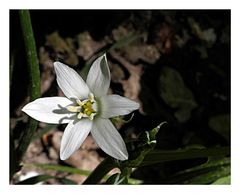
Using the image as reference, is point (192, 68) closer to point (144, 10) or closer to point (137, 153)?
point (144, 10)

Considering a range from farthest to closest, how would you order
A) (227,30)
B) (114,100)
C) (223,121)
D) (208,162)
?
(227,30)
(223,121)
(208,162)
(114,100)

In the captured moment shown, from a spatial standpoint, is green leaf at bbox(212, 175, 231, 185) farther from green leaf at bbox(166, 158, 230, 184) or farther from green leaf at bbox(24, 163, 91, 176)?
green leaf at bbox(24, 163, 91, 176)

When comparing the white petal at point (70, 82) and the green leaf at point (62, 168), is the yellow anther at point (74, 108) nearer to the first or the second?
the white petal at point (70, 82)

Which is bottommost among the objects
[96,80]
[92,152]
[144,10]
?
[92,152]

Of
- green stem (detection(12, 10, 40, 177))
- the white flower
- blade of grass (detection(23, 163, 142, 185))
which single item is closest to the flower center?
the white flower

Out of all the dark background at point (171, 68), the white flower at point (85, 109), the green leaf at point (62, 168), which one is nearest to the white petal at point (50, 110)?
the white flower at point (85, 109)

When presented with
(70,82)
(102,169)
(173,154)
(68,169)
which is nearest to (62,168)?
(68,169)

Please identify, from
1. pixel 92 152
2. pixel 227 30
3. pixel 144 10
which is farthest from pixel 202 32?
pixel 92 152
